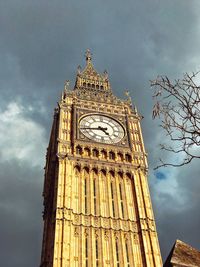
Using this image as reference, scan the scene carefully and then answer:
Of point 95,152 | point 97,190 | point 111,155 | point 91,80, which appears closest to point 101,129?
point 95,152

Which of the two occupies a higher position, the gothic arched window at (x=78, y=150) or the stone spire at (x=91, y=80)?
the stone spire at (x=91, y=80)

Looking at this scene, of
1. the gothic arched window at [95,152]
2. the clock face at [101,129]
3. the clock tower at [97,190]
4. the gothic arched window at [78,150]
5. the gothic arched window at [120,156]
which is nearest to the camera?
the clock tower at [97,190]

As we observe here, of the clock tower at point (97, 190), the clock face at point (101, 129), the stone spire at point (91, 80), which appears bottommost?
the clock tower at point (97, 190)

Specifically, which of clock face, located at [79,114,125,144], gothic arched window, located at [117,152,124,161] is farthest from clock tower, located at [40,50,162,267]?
gothic arched window, located at [117,152,124,161]

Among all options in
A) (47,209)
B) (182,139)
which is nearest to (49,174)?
(47,209)

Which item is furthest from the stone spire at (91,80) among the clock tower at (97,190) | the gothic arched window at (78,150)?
the gothic arched window at (78,150)

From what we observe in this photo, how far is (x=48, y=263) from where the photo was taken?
3011cm

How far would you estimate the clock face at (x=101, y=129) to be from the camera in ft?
127

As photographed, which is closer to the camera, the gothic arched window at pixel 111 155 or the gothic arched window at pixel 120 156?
the gothic arched window at pixel 111 155

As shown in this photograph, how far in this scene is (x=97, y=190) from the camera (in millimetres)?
33969

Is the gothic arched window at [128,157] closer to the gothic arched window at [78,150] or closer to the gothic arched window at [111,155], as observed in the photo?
the gothic arched window at [111,155]

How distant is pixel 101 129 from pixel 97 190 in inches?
315

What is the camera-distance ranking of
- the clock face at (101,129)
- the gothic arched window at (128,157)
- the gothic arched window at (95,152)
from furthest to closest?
the clock face at (101,129) < the gothic arched window at (128,157) < the gothic arched window at (95,152)

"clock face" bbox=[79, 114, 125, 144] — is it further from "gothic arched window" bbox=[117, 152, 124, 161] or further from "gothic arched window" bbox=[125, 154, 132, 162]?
"gothic arched window" bbox=[125, 154, 132, 162]
